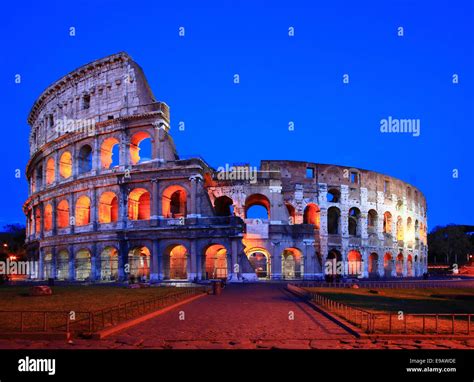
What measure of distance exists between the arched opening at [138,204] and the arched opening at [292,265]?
1216cm

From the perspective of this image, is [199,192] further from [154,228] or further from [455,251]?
[455,251]

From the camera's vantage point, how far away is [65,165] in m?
41.2

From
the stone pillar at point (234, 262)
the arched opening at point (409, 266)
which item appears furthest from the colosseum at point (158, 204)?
the arched opening at point (409, 266)

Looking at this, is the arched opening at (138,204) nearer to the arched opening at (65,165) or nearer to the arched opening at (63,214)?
the arched opening at (63,214)

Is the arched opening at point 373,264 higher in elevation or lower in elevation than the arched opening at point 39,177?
lower

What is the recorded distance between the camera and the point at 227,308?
15312 millimetres

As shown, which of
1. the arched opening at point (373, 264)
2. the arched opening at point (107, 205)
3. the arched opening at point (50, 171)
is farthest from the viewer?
the arched opening at point (373, 264)

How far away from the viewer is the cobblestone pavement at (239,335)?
8.41m

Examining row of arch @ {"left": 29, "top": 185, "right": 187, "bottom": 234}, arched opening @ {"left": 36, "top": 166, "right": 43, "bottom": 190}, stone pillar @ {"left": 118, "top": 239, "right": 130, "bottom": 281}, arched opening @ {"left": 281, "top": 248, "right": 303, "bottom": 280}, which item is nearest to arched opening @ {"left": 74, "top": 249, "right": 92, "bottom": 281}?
row of arch @ {"left": 29, "top": 185, "right": 187, "bottom": 234}

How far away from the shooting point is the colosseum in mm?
34312

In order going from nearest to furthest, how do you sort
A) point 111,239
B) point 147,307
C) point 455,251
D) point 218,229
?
1. point 147,307
2. point 218,229
3. point 111,239
4. point 455,251

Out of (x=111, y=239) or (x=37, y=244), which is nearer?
(x=111, y=239)

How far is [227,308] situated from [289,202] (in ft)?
85.5
